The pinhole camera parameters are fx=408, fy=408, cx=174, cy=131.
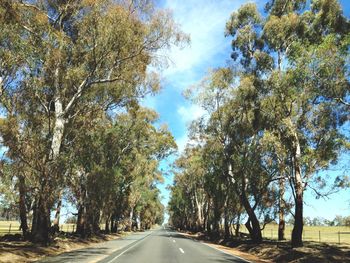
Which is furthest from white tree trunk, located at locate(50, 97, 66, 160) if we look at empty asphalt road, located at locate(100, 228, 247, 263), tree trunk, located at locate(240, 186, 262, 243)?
tree trunk, located at locate(240, 186, 262, 243)

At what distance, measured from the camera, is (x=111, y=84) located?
994 inches

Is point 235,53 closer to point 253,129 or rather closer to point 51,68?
point 253,129

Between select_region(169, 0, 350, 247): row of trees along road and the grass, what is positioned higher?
select_region(169, 0, 350, 247): row of trees along road

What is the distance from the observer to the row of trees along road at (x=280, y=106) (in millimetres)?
16703

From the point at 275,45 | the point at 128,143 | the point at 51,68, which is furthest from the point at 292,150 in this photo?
the point at 128,143

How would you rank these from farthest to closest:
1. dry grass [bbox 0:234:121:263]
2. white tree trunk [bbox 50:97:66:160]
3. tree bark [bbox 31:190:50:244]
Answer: white tree trunk [bbox 50:97:66:160] < tree bark [bbox 31:190:50:244] < dry grass [bbox 0:234:121:263]

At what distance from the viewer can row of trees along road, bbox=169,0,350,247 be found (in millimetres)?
16703

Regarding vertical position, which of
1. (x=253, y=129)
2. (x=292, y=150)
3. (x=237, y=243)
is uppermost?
(x=253, y=129)

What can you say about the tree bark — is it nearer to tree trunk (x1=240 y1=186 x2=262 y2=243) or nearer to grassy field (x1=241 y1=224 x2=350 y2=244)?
tree trunk (x1=240 y1=186 x2=262 y2=243)

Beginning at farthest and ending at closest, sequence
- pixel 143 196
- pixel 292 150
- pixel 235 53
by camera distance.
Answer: pixel 143 196 < pixel 235 53 < pixel 292 150

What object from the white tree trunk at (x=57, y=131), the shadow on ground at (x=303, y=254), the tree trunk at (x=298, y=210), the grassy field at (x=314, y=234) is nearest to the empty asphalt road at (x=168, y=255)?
the shadow on ground at (x=303, y=254)

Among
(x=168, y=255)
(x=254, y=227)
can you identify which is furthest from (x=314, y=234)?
(x=168, y=255)

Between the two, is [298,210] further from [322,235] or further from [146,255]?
[322,235]

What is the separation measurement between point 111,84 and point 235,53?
355 inches
